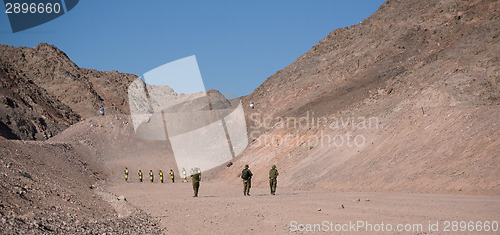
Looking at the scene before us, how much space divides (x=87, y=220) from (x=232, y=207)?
5.63m

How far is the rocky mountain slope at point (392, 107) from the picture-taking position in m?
22.0

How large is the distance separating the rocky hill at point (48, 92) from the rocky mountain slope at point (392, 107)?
29945mm

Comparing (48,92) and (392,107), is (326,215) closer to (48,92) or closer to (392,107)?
(392,107)

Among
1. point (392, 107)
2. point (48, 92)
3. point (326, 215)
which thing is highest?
point (48, 92)

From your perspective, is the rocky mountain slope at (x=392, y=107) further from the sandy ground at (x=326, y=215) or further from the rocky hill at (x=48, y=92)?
the rocky hill at (x=48, y=92)

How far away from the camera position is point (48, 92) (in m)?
99.1

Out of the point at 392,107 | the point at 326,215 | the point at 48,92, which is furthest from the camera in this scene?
the point at 48,92

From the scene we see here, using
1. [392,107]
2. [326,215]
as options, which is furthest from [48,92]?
[326,215]

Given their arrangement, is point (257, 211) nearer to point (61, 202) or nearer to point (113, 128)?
point (61, 202)

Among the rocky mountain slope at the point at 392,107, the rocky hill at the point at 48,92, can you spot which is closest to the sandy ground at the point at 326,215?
the rocky mountain slope at the point at 392,107

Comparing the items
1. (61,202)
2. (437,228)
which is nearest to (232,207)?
(61,202)

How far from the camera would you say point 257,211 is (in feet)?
49.5

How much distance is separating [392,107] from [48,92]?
3234 inches

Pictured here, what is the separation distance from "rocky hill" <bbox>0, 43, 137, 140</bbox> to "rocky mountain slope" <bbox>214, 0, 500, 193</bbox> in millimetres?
29945
